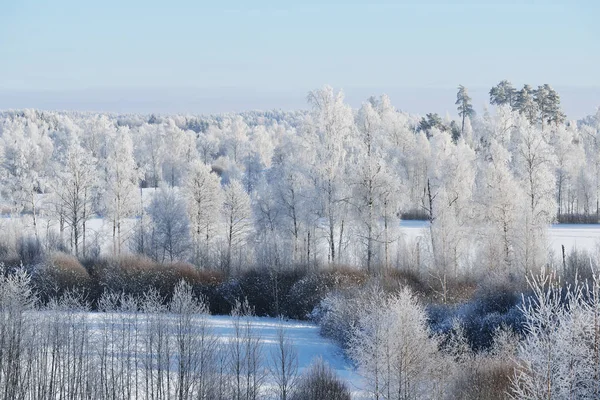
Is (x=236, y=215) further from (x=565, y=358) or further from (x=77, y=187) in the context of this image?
(x=565, y=358)

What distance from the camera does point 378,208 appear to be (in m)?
36.2

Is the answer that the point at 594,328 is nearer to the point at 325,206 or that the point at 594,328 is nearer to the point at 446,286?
the point at 446,286

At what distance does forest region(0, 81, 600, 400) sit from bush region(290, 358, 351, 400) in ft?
0.22

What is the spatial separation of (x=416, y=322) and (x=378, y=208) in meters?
14.3

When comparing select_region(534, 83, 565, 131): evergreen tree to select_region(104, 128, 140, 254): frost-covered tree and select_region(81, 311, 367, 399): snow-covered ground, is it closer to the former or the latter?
select_region(104, 128, 140, 254): frost-covered tree

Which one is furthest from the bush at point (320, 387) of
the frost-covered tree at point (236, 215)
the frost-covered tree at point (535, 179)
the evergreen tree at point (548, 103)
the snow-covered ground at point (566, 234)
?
the evergreen tree at point (548, 103)

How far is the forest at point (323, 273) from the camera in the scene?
2081cm

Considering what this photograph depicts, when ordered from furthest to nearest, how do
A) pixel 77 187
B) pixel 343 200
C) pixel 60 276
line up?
pixel 77 187 < pixel 60 276 < pixel 343 200

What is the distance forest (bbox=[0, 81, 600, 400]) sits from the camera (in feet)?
68.3

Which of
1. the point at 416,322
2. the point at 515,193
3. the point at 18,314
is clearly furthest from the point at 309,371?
the point at 515,193

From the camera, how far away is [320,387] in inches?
816

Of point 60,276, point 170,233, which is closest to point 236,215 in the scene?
point 170,233

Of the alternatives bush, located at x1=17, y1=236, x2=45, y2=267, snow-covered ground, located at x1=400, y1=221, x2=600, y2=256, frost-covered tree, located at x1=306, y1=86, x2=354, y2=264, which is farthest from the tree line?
snow-covered ground, located at x1=400, y1=221, x2=600, y2=256

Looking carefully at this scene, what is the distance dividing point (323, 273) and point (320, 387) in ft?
49.9
